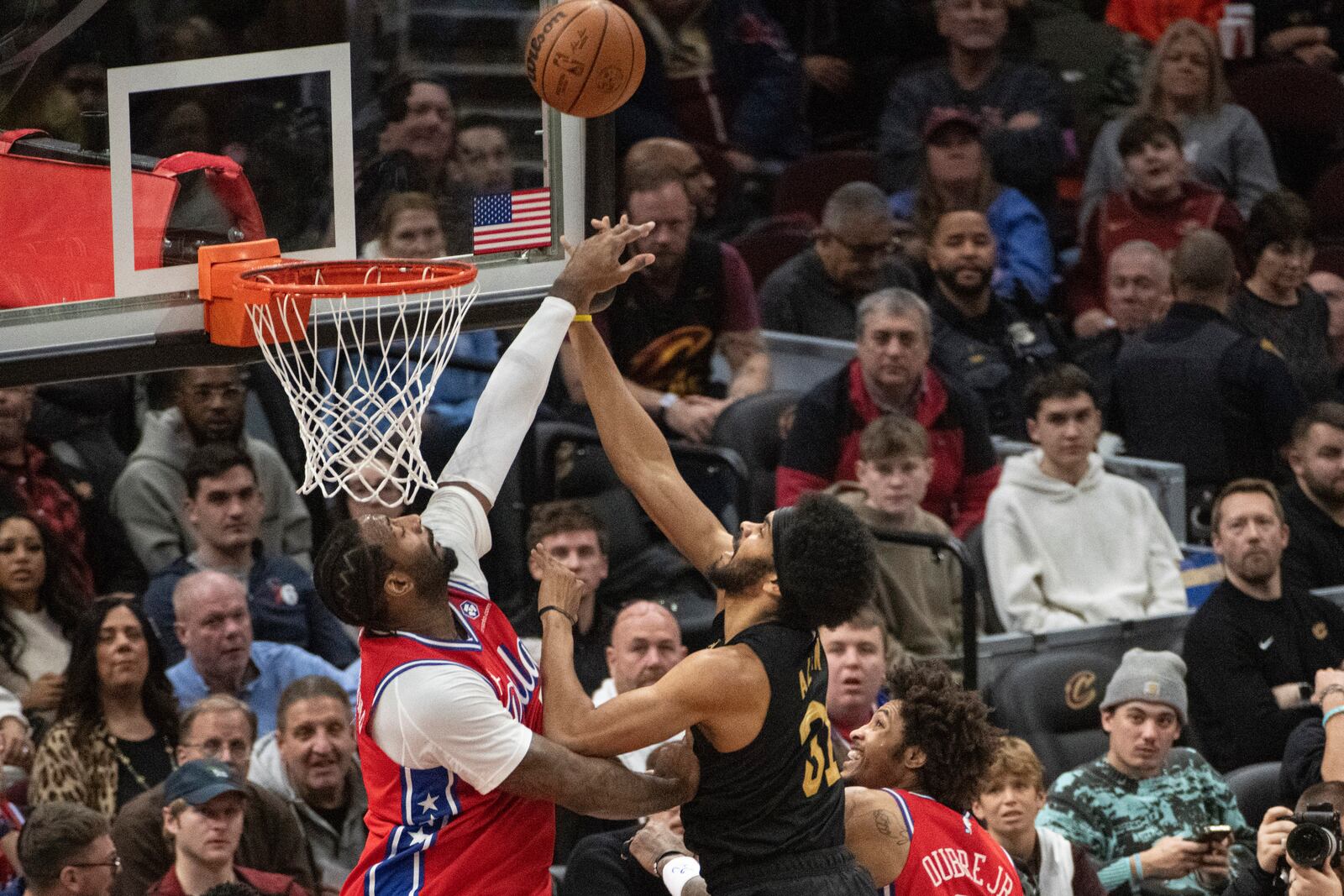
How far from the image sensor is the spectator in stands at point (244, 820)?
6.78m

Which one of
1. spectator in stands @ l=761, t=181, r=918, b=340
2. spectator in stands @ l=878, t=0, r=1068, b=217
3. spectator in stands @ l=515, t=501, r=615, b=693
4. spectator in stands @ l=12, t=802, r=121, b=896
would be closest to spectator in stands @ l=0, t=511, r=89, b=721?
spectator in stands @ l=12, t=802, r=121, b=896

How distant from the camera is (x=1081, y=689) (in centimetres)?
796

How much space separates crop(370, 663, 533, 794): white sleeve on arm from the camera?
5066 mm

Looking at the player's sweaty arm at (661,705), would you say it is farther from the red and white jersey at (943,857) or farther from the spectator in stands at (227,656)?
the spectator in stands at (227,656)

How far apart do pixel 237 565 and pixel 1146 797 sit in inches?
138

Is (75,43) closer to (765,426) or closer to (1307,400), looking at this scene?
(765,426)

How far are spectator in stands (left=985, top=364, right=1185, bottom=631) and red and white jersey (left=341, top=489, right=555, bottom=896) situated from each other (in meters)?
3.49

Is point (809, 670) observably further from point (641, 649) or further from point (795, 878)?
point (641, 649)

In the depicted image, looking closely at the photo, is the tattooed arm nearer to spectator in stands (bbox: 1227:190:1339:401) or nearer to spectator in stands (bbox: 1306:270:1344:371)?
spectator in stands (bbox: 1227:190:1339:401)

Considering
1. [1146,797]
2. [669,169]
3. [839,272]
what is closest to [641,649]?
[1146,797]

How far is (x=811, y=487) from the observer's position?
8.75m

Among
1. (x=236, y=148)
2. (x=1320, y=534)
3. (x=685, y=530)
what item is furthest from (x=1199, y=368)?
(x=236, y=148)

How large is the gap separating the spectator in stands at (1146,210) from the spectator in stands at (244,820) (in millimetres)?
5542

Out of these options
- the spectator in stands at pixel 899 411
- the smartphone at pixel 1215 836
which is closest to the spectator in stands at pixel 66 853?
the spectator in stands at pixel 899 411
